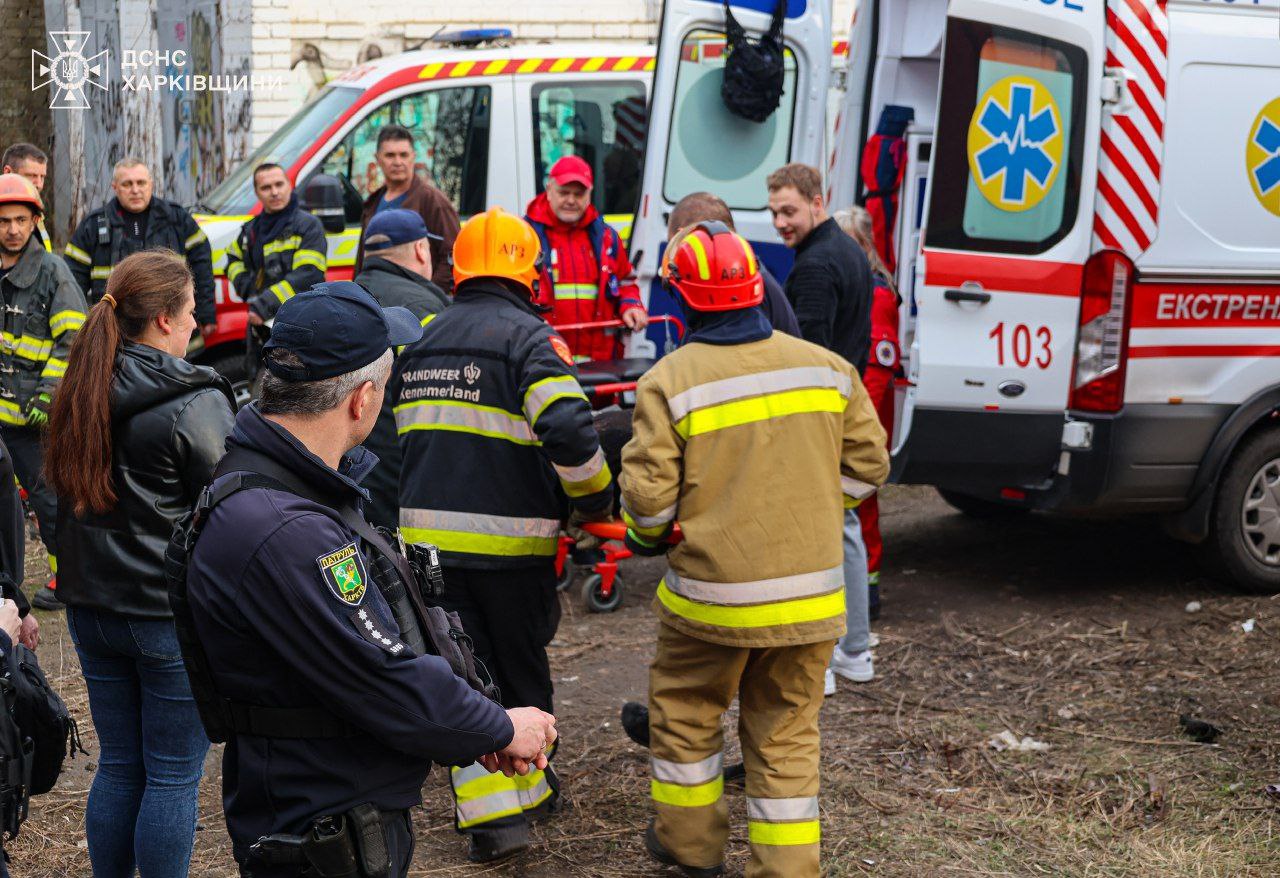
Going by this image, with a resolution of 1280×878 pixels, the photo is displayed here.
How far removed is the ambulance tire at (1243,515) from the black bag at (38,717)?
4991 millimetres

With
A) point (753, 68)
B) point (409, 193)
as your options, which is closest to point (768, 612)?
point (753, 68)

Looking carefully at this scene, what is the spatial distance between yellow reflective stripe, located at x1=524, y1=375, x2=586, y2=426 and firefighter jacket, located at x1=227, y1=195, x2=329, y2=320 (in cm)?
384

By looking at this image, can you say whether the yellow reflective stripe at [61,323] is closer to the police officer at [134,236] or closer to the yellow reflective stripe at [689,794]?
the police officer at [134,236]

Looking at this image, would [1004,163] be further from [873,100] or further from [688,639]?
[688,639]

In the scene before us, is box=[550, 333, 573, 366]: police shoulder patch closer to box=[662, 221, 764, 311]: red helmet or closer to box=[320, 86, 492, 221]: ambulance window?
box=[662, 221, 764, 311]: red helmet

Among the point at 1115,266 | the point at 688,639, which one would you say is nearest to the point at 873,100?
Result: the point at 1115,266

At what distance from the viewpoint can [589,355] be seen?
693 centimetres

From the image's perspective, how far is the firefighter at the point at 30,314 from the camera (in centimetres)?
574

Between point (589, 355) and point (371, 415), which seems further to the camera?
point (589, 355)

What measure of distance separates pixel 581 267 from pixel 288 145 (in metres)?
2.42

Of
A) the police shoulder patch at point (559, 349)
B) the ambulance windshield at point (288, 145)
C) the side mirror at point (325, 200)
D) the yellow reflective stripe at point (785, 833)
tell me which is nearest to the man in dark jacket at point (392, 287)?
the police shoulder patch at point (559, 349)

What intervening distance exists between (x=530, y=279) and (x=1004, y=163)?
2496 mm

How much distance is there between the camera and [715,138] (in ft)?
23.6

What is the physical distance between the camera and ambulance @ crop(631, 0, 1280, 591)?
5641 millimetres
